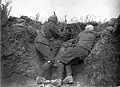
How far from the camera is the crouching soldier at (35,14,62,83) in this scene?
27.9 ft

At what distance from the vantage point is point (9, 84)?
847cm

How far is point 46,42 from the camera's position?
29.0ft

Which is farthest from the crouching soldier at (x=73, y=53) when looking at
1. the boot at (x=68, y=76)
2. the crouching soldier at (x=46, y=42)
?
the crouching soldier at (x=46, y=42)

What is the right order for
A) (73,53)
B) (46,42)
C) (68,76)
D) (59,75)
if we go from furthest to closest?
(46,42) < (73,53) < (59,75) < (68,76)

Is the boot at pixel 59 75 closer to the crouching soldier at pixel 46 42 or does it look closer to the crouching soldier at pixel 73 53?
the crouching soldier at pixel 73 53

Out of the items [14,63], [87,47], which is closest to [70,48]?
[87,47]

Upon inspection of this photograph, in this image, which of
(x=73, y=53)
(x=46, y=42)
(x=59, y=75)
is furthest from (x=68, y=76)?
(x=46, y=42)

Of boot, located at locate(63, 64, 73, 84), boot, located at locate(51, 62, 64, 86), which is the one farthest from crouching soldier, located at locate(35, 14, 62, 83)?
boot, located at locate(63, 64, 73, 84)

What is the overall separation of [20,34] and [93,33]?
8.65ft

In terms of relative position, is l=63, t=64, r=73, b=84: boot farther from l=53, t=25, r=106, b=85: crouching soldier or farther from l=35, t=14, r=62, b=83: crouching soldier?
l=35, t=14, r=62, b=83: crouching soldier

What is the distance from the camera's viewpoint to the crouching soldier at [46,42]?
27.9ft

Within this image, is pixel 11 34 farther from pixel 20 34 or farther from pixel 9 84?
pixel 9 84

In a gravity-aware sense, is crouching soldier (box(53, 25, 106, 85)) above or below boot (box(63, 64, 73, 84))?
above

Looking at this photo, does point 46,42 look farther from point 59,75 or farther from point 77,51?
point 59,75
